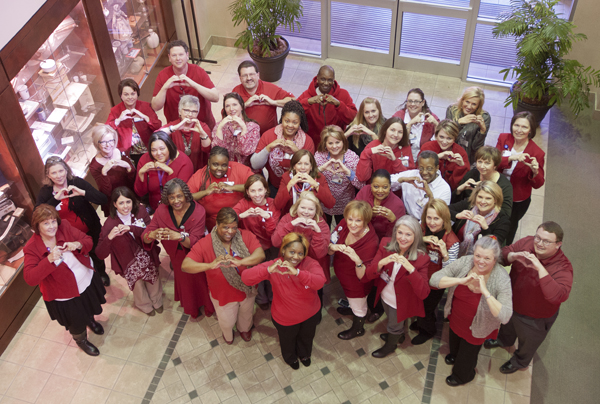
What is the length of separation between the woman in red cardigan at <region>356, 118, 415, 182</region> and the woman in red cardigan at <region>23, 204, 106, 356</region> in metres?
2.62

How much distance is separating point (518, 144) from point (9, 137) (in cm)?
498

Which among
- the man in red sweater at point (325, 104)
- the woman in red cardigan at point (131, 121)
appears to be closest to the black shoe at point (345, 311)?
the man in red sweater at point (325, 104)

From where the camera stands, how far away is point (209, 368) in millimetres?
5266

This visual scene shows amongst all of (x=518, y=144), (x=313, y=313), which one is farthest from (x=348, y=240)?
(x=518, y=144)

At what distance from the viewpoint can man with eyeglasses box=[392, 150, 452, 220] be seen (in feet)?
16.2

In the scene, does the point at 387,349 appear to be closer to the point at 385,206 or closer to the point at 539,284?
the point at 385,206

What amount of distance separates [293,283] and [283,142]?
5.05 ft

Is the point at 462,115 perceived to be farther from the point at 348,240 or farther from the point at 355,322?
the point at 355,322

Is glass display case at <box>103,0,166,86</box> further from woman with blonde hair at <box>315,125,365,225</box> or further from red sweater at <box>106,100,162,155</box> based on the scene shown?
woman with blonde hair at <box>315,125,365,225</box>

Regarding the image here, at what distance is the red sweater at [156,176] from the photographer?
5273 mm

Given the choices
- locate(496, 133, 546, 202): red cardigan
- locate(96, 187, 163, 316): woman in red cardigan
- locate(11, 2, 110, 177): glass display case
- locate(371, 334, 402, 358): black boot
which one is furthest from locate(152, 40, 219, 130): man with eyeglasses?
locate(371, 334, 402, 358): black boot

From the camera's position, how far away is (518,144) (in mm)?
5383

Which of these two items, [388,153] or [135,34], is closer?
[388,153]

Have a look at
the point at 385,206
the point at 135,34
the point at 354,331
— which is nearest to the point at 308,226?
the point at 385,206
